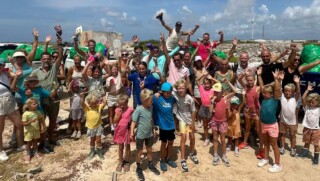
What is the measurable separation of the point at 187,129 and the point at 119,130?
1.39 meters

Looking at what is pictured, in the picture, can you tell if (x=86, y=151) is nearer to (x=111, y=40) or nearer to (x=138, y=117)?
(x=138, y=117)

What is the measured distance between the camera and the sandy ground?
17.3 ft

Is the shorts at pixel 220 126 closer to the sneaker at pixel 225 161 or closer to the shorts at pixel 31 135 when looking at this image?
the sneaker at pixel 225 161

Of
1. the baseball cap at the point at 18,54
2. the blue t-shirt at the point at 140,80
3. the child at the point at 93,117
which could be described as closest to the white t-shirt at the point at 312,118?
the blue t-shirt at the point at 140,80

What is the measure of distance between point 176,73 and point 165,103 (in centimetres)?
129

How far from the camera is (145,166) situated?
18.2 ft

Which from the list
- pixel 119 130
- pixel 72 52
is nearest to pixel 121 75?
pixel 119 130

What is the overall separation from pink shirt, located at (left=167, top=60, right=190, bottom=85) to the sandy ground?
1687mm

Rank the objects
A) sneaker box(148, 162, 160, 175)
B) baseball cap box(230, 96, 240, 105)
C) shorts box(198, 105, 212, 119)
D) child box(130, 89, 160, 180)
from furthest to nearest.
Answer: shorts box(198, 105, 212, 119) < baseball cap box(230, 96, 240, 105) < sneaker box(148, 162, 160, 175) < child box(130, 89, 160, 180)

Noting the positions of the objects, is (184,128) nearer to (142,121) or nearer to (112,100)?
(142,121)

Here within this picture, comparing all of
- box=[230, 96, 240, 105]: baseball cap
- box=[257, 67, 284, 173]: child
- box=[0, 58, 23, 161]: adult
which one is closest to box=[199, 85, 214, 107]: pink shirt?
box=[230, 96, 240, 105]: baseball cap

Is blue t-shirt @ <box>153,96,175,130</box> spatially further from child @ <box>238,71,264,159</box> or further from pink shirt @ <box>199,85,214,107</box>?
child @ <box>238,71,264,159</box>

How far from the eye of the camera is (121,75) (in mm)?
6602

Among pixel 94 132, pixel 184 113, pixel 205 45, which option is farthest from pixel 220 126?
pixel 205 45
